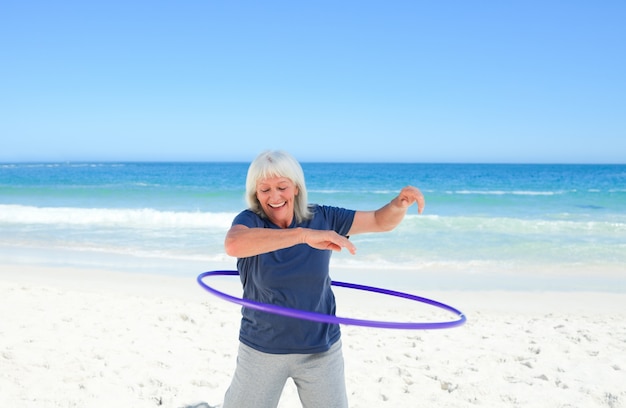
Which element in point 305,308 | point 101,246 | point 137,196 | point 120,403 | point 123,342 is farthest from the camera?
point 137,196

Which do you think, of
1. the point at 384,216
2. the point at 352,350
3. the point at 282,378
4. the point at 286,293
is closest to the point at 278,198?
the point at 286,293

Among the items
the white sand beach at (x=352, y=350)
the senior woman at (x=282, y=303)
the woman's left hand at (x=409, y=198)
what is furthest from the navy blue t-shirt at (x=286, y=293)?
the white sand beach at (x=352, y=350)

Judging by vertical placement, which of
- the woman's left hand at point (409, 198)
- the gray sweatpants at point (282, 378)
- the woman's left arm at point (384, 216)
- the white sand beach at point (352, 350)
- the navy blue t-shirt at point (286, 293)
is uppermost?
the woman's left hand at point (409, 198)

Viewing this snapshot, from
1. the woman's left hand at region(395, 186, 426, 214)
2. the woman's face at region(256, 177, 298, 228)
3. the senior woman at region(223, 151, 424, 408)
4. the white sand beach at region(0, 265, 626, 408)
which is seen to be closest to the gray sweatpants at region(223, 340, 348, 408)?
the senior woman at region(223, 151, 424, 408)

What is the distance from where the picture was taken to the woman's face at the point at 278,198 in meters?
2.59

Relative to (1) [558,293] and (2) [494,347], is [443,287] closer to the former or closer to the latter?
(1) [558,293]

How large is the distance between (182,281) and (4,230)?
7.86 metres

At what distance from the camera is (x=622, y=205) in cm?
2266

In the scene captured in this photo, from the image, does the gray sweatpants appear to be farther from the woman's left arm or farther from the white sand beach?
the white sand beach

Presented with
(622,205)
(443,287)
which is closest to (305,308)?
(443,287)

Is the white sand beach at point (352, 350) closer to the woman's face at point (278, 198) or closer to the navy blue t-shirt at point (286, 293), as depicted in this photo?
the navy blue t-shirt at point (286, 293)

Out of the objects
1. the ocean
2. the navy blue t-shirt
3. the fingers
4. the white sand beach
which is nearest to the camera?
the navy blue t-shirt

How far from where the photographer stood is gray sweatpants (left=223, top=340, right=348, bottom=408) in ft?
8.50

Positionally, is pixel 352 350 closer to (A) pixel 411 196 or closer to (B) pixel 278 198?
(A) pixel 411 196
